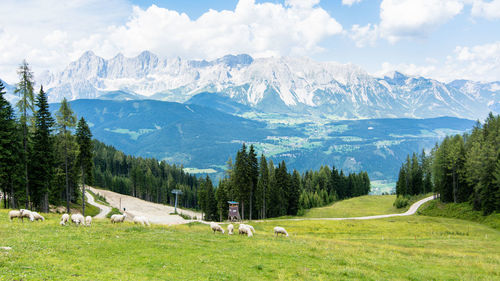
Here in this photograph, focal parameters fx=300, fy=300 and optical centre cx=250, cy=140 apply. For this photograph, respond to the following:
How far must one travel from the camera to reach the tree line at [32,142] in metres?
43.7

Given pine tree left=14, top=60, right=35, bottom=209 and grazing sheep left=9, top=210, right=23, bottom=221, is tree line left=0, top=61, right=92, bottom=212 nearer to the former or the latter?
pine tree left=14, top=60, right=35, bottom=209

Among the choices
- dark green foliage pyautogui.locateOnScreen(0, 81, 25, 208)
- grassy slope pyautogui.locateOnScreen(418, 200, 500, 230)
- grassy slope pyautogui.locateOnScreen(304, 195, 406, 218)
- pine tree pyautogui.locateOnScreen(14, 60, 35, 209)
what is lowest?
grassy slope pyautogui.locateOnScreen(304, 195, 406, 218)

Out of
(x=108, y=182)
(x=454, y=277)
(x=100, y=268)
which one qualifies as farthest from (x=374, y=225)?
(x=108, y=182)

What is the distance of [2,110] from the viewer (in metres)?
42.8

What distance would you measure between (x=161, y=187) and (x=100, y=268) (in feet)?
490

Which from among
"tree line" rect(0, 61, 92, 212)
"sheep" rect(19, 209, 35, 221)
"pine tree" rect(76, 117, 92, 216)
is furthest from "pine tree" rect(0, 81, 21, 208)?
"sheep" rect(19, 209, 35, 221)

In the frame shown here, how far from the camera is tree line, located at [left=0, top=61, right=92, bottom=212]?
143 ft

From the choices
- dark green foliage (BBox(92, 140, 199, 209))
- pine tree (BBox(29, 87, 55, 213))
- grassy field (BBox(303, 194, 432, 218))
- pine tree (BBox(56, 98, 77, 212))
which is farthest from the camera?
dark green foliage (BBox(92, 140, 199, 209))

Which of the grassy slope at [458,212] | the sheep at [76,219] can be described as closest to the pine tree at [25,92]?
the sheep at [76,219]

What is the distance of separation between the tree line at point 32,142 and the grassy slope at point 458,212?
80408 mm

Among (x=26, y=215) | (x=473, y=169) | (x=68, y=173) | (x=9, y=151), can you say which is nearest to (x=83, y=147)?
(x=68, y=173)

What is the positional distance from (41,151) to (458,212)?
90.0 m

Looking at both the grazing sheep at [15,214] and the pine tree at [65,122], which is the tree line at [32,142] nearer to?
the pine tree at [65,122]

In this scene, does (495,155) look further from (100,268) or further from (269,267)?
(100,268)
